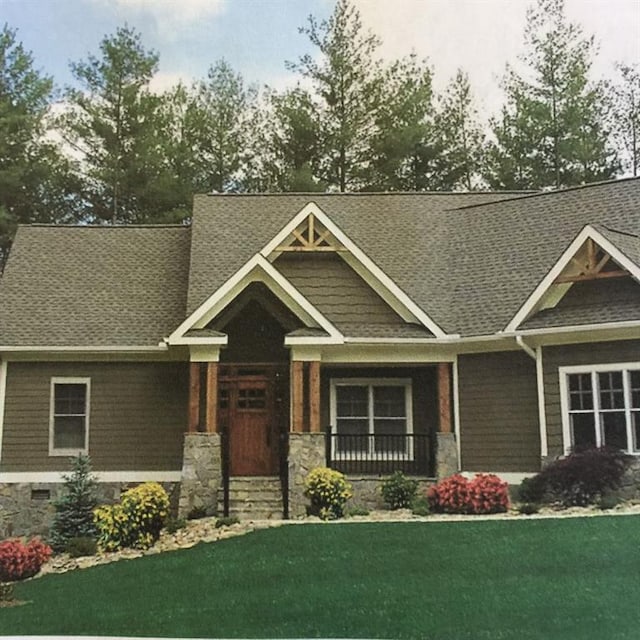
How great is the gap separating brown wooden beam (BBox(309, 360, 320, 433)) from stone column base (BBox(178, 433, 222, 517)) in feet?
3.80

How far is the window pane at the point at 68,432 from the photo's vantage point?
11961 mm

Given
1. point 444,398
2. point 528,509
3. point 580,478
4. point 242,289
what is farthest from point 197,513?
point 580,478

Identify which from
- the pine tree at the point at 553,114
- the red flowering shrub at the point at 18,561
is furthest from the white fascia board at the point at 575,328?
the red flowering shrub at the point at 18,561

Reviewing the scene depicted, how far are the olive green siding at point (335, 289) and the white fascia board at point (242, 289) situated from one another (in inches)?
24.4

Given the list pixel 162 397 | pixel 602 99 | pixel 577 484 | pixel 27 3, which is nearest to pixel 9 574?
pixel 162 397

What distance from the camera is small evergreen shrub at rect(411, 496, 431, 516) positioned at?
10125mm

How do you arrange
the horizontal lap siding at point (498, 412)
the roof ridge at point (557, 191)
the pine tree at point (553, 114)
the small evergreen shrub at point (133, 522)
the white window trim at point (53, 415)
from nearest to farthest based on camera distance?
the pine tree at point (553, 114)
the small evergreen shrub at point (133, 522)
the roof ridge at point (557, 191)
the horizontal lap siding at point (498, 412)
the white window trim at point (53, 415)

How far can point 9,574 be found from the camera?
8141mm

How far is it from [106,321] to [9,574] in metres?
4.61

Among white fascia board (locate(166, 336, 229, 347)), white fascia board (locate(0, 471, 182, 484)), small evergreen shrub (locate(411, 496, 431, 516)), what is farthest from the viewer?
white fascia board (locate(0, 471, 182, 484))

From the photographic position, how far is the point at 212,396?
37.2ft

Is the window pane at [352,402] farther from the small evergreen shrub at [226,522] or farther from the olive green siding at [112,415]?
the small evergreen shrub at [226,522]

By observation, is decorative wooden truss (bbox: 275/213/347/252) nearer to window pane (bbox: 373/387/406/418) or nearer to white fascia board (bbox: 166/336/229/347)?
white fascia board (bbox: 166/336/229/347)

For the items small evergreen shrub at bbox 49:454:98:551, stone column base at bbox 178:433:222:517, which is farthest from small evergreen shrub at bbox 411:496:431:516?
small evergreen shrub at bbox 49:454:98:551
